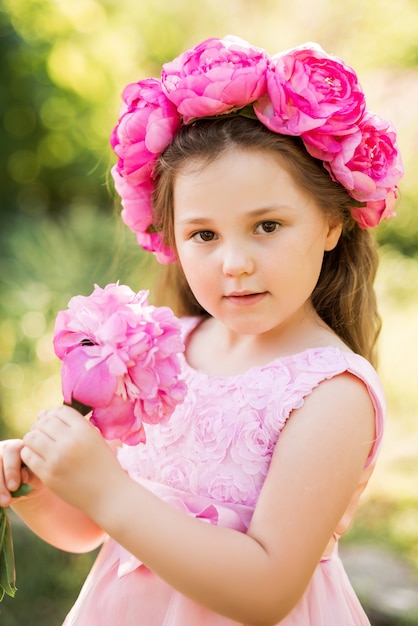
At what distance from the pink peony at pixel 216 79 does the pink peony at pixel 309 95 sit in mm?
32

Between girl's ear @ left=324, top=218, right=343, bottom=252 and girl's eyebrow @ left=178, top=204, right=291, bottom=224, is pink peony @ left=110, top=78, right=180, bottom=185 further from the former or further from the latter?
girl's ear @ left=324, top=218, right=343, bottom=252

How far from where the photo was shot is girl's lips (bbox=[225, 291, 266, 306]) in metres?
1.51

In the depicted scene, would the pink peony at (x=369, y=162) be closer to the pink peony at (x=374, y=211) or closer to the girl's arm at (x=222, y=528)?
the pink peony at (x=374, y=211)

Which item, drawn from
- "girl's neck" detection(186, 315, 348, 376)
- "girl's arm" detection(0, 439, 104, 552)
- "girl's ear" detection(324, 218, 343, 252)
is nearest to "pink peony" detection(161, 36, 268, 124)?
"girl's ear" detection(324, 218, 343, 252)

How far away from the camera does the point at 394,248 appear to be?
448 centimetres

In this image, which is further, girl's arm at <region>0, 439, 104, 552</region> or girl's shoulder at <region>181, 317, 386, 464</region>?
girl's arm at <region>0, 439, 104, 552</region>

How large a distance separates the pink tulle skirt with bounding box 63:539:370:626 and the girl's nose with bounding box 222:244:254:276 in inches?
24.0

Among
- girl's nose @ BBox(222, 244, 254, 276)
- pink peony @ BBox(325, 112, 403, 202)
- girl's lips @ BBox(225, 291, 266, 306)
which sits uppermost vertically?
pink peony @ BBox(325, 112, 403, 202)

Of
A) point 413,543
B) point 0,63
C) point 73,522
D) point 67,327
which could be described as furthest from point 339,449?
point 0,63

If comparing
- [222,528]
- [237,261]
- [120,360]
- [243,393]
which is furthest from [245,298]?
[222,528]

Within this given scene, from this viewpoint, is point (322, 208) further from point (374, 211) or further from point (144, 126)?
point (144, 126)

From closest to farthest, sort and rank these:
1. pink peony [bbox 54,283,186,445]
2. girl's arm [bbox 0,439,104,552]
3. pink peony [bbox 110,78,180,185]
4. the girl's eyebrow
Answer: pink peony [bbox 54,283,186,445] → the girl's eyebrow → pink peony [bbox 110,78,180,185] → girl's arm [bbox 0,439,104,552]

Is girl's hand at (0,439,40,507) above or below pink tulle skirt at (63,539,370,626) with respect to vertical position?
above

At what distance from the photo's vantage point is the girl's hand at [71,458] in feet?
4.40
